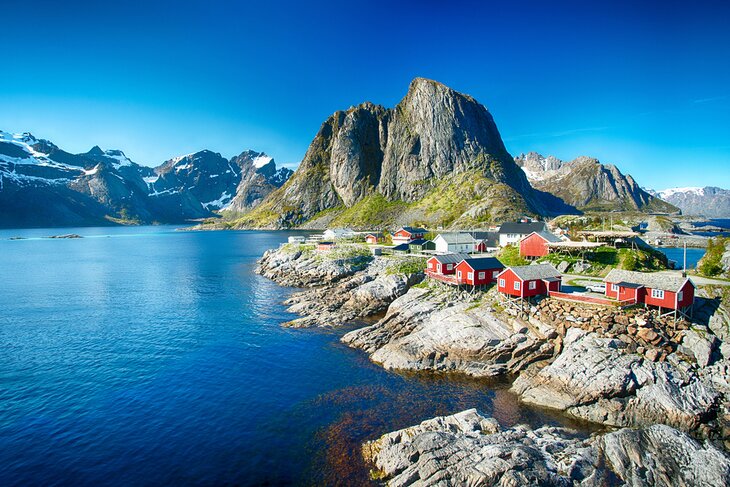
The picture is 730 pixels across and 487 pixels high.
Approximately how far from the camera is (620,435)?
25.3 metres

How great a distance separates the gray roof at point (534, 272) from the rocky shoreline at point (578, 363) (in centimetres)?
291

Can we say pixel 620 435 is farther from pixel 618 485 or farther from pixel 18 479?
pixel 18 479

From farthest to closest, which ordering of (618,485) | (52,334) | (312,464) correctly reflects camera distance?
(52,334) → (312,464) → (618,485)

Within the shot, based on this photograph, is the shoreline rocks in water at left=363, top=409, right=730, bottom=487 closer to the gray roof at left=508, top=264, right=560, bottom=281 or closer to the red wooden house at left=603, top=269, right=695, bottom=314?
the red wooden house at left=603, top=269, right=695, bottom=314

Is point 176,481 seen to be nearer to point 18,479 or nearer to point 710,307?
point 18,479

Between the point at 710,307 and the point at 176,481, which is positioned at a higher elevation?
the point at 710,307

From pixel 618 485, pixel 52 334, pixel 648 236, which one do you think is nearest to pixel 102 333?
pixel 52 334

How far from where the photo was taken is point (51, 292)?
7581 cm

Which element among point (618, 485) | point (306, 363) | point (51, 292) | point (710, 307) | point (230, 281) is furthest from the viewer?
point (230, 281)

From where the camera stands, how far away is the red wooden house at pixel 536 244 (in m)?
64.2

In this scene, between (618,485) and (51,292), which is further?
(51,292)

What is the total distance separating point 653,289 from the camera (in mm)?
37719

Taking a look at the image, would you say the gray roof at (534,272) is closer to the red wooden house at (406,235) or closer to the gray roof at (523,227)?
the gray roof at (523,227)

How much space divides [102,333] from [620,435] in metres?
55.9
